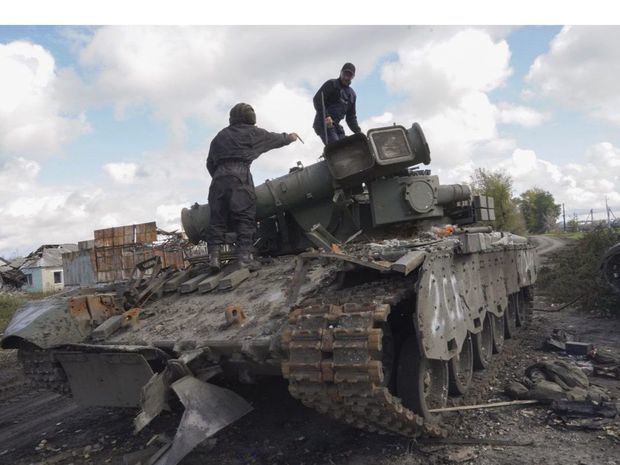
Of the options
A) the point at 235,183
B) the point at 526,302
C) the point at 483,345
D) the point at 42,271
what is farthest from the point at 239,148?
the point at 42,271

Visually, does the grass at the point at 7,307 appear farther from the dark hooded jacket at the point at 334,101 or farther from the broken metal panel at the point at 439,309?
the broken metal panel at the point at 439,309

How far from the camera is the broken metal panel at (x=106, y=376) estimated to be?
467 cm

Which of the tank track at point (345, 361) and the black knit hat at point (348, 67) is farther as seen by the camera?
the black knit hat at point (348, 67)

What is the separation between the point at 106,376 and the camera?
16.2 ft

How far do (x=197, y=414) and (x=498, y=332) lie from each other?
5343 mm

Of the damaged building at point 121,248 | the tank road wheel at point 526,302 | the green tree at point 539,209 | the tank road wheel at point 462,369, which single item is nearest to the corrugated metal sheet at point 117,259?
the damaged building at point 121,248

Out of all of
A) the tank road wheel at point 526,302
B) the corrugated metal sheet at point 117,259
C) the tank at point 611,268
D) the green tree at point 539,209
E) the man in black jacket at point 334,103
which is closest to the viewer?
the man in black jacket at point 334,103

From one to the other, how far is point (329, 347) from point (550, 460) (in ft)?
6.88

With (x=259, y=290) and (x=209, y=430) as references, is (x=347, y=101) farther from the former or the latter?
(x=209, y=430)

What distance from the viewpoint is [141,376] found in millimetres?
4672

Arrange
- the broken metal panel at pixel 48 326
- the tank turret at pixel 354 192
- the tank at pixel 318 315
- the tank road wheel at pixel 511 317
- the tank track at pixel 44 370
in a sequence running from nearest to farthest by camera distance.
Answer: the tank at pixel 318 315 < the broken metal panel at pixel 48 326 < the tank track at pixel 44 370 < the tank turret at pixel 354 192 < the tank road wheel at pixel 511 317

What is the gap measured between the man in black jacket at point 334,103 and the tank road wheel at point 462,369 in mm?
3382

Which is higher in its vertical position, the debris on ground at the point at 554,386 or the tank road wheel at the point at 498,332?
the tank road wheel at the point at 498,332

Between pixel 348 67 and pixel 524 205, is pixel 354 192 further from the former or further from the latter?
pixel 524 205
